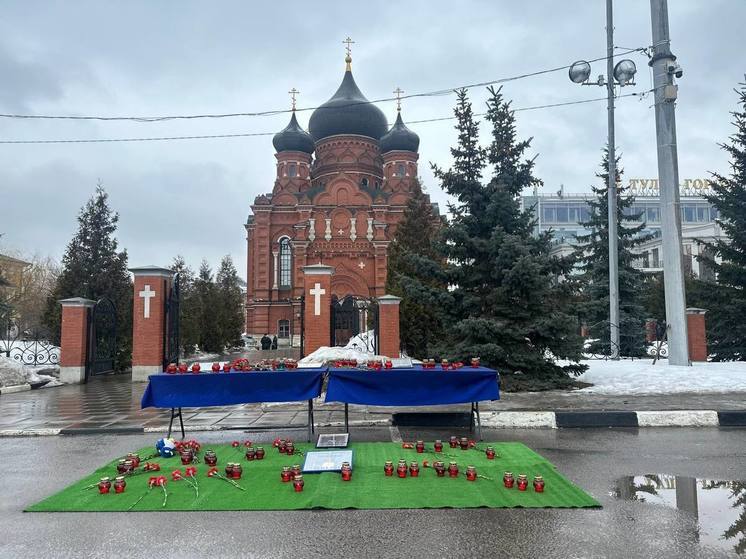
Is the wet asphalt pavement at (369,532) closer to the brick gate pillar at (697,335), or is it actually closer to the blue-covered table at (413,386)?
the blue-covered table at (413,386)

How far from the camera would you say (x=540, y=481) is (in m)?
4.93

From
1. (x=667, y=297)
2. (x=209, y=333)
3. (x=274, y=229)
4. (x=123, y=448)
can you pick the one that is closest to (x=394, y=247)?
(x=667, y=297)

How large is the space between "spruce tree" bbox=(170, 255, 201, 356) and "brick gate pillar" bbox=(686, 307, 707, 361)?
676 inches

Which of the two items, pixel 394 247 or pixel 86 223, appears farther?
pixel 394 247

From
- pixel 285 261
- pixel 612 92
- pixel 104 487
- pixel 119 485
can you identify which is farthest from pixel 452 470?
pixel 285 261

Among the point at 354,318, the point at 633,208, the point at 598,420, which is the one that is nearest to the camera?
the point at 598,420

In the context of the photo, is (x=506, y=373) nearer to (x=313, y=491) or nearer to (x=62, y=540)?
→ (x=313, y=491)

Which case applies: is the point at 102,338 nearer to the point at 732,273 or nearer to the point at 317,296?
the point at 317,296

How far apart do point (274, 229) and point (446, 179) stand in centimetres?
3038

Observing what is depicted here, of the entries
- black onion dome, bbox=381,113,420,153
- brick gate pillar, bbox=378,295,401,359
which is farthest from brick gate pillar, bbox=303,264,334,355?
black onion dome, bbox=381,113,420,153

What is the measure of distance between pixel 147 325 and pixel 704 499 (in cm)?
1415

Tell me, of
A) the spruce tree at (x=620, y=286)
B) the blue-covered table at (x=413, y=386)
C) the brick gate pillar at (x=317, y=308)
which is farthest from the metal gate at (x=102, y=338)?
the spruce tree at (x=620, y=286)

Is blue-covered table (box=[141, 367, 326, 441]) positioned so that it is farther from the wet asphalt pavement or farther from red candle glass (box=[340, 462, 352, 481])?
red candle glass (box=[340, 462, 352, 481])

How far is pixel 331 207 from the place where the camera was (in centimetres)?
4062
